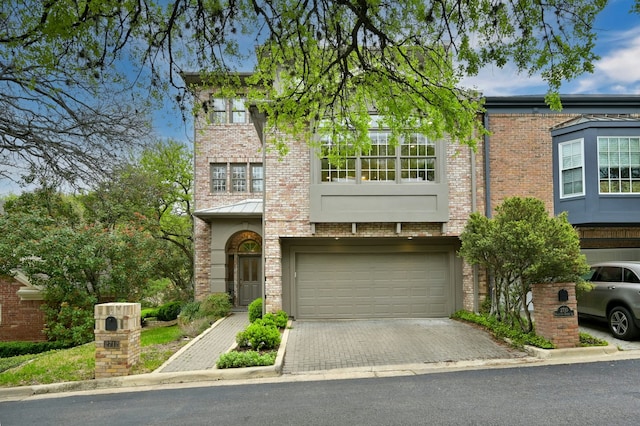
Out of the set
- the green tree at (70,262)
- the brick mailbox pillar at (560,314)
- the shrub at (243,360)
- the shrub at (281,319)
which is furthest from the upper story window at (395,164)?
the green tree at (70,262)

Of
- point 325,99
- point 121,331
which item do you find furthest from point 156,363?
point 325,99

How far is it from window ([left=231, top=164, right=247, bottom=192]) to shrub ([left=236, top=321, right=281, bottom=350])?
10.1 meters

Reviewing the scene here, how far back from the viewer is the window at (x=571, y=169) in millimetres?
12406

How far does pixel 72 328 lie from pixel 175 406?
9.84m

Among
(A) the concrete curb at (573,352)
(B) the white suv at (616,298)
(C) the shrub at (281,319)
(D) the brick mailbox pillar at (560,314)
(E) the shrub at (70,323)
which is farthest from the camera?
(E) the shrub at (70,323)

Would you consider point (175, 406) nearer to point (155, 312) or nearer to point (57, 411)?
point (57, 411)

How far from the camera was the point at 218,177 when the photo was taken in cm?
1847

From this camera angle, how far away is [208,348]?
32.7ft

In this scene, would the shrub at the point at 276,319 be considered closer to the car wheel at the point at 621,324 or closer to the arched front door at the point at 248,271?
the arched front door at the point at 248,271

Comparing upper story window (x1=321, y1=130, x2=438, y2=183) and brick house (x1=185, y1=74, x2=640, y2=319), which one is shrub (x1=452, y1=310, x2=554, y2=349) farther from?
upper story window (x1=321, y1=130, x2=438, y2=183)

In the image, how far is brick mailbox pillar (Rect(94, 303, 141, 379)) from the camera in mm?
7730

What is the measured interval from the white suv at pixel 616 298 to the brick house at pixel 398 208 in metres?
2.76

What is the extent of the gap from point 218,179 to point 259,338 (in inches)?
426

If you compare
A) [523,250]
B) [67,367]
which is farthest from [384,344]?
[67,367]
